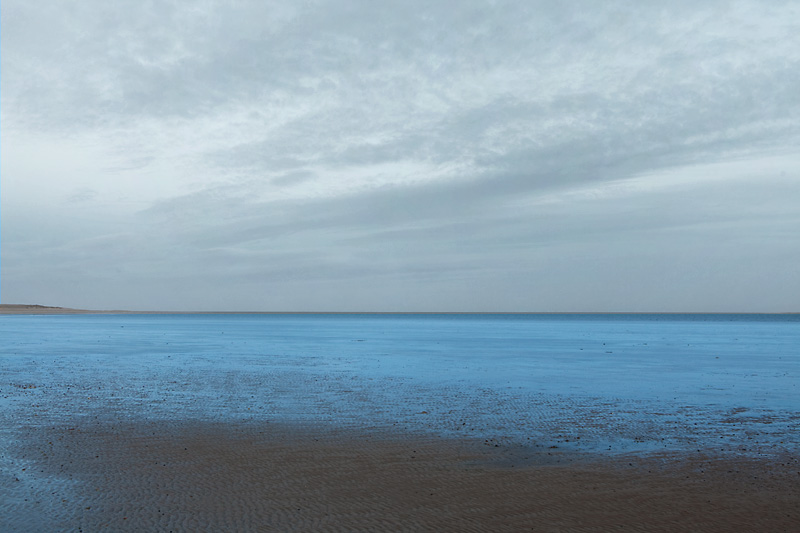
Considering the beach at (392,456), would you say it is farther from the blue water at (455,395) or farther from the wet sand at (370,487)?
the blue water at (455,395)

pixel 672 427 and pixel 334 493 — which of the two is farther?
pixel 672 427

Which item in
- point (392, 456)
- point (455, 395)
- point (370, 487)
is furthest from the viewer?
point (455, 395)

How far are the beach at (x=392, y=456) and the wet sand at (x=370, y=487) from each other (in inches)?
2.0

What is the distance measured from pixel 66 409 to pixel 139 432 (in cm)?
564

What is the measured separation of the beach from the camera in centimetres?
1059

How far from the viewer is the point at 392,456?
579 inches

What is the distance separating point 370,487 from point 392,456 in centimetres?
253

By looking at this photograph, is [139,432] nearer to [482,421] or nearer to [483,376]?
[482,421]

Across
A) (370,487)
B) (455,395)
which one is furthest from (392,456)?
(455,395)

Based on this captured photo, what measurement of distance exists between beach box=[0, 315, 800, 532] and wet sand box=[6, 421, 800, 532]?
5 centimetres

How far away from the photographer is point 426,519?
10406mm

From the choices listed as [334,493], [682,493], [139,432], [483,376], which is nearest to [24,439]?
[139,432]

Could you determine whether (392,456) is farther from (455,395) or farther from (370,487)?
(455,395)

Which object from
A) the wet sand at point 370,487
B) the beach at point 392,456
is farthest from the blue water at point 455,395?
the wet sand at point 370,487
